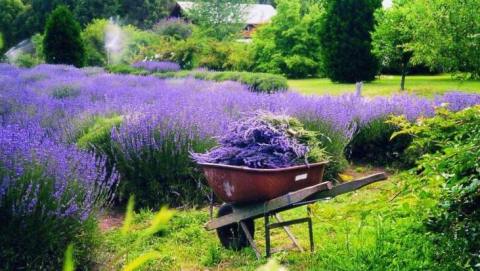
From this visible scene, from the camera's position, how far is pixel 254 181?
423 cm

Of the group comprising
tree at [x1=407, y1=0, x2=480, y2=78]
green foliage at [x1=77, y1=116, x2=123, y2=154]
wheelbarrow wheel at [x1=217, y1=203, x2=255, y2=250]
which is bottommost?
wheelbarrow wheel at [x1=217, y1=203, x2=255, y2=250]

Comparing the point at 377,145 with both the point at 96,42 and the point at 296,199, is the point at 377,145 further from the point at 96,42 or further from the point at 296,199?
the point at 96,42

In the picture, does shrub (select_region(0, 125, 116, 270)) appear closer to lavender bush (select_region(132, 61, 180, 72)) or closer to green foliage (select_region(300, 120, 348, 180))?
green foliage (select_region(300, 120, 348, 180))

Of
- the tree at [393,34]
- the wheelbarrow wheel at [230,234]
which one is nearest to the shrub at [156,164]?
the wheelbarrow wheel at [230,234]

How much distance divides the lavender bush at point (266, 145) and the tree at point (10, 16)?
3983cm

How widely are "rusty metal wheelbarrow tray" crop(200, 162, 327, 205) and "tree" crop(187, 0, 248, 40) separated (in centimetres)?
3252

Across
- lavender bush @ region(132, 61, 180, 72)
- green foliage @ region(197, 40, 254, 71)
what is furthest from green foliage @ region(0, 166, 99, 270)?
green foliage @ region(197, 40, 254, 71)

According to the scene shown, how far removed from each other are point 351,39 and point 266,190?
61.6ft

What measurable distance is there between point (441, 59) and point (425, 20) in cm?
90

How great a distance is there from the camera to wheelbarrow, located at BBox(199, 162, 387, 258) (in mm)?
4082

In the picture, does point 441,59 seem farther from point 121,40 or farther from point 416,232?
point 121,40

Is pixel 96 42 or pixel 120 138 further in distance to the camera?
pixel 96 42

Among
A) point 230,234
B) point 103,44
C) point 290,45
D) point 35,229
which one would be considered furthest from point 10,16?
point 35,229

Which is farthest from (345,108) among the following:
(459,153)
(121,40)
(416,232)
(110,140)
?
(121,40)
